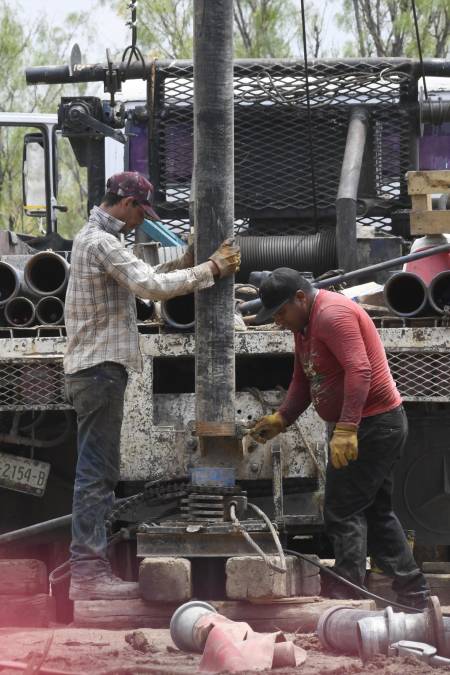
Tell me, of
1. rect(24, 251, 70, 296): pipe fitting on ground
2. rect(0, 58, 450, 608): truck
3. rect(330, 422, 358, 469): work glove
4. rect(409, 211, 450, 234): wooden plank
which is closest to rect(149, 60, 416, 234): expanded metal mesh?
rect(0, 58, 450, 608): truck

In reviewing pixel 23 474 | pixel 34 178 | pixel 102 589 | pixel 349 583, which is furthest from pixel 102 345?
pixel 34 178

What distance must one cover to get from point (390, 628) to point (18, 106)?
91.6 feet

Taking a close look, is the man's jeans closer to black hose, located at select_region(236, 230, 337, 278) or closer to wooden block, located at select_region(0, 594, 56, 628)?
wooden block, located at select_region(0, 594, 56, 628)

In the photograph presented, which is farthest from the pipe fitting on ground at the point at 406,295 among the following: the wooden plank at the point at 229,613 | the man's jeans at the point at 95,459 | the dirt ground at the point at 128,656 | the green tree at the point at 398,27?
the green tree at the point at 398,27

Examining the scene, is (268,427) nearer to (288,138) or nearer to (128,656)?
(128,656)

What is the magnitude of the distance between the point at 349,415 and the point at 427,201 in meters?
1.60

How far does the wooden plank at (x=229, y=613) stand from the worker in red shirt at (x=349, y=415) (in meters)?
0.41

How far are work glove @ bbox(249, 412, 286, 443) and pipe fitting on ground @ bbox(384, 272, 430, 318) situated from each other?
76 centimetres

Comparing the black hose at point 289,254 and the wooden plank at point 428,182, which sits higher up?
the wooden plank at point 428,182

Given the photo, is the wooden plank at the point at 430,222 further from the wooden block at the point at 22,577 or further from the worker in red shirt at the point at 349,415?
the wooden block at the point at 22,577

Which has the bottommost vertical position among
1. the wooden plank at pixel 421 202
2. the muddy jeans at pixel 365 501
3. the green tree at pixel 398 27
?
the muddy jeans at pixel 365 501

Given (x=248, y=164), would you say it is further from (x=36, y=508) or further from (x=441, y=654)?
(x=441, y=654)

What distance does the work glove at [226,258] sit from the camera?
5840mm

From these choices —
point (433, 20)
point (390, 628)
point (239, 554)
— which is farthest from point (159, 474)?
point (433, 20)
